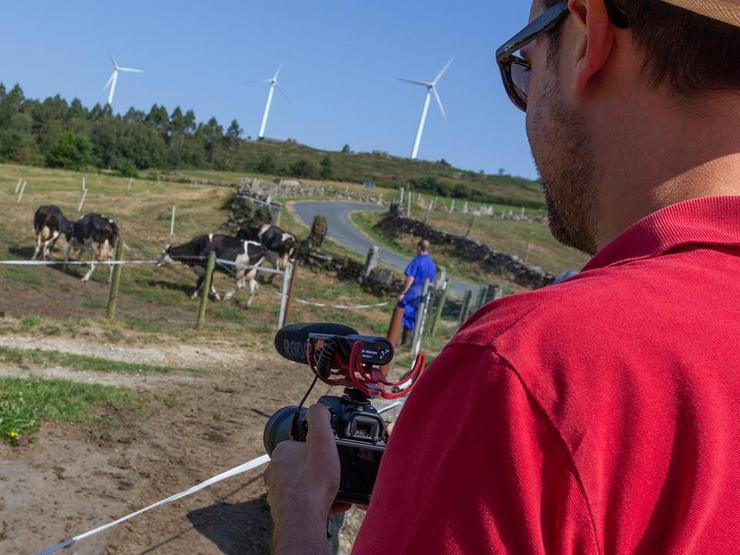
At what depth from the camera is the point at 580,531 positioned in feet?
2.76

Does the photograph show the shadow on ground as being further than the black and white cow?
No

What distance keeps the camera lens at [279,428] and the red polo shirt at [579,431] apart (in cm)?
84

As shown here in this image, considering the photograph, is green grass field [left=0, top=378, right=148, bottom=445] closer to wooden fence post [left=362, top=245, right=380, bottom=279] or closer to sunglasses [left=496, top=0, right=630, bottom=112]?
sunglasses [left=496, top=0, right=630, bottom=112]

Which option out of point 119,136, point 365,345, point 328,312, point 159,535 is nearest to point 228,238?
point 328,312

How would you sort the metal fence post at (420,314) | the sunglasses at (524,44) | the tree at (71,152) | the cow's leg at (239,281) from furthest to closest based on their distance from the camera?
the tree at (71,152)
the cow's leg at (239,281)
the metal fence post at (420,314)
the sunglasses at (524,44)

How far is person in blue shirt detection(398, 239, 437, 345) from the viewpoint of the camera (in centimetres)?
1373

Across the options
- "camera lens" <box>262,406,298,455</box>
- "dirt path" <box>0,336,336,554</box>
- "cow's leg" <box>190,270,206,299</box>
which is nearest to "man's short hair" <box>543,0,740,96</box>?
"camera lens" <box>262,406,298,455</box>

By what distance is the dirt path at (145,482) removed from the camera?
195 inches

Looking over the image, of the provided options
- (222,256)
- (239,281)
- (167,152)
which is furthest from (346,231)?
(167,152)

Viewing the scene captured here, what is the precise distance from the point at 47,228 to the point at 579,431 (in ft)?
72.9

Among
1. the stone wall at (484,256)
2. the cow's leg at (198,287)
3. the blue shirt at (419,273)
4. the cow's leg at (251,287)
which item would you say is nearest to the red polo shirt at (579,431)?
the blue shirt at (419,273)

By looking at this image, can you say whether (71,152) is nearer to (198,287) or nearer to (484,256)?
(484,256)

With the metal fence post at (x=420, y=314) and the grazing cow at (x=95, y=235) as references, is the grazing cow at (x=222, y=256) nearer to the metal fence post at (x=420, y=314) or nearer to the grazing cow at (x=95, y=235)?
the grazing cow at (x=95, y=235)

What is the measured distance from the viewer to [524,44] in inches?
54.3
